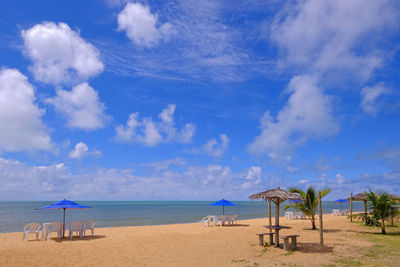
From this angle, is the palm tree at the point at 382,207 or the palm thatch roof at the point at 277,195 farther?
the palm tree at the point at 382,207

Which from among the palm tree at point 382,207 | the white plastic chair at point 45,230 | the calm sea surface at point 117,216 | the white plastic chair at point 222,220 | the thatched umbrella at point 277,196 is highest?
the thatched umbrella at point 277,196

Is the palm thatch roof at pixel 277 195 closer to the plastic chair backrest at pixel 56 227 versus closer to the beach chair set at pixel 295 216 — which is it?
the plastic chair backrest at pixel 56 227

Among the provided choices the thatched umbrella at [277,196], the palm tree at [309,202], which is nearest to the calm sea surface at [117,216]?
the thatched umbrella at [277,196]

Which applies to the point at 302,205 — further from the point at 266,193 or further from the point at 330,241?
the point at 266,193

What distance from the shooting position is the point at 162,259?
342 inches

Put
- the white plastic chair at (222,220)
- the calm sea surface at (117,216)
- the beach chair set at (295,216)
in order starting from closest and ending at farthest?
1. the white plastic chair at (222,220)
2. the beach chair set at (295,216)
3. the calm sea surface at (117,216)

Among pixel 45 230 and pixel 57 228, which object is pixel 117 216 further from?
pixel 57 228

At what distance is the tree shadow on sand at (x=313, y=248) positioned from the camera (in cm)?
968

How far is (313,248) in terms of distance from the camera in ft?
33.4

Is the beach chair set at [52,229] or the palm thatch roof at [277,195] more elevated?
the palm thatch roof at [277,195]

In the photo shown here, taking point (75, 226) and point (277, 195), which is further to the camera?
point (75, 226)

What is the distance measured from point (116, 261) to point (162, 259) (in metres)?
1.32


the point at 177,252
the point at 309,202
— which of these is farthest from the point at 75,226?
the point at 309,202

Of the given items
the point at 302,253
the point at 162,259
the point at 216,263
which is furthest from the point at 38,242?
the point at 302,253
